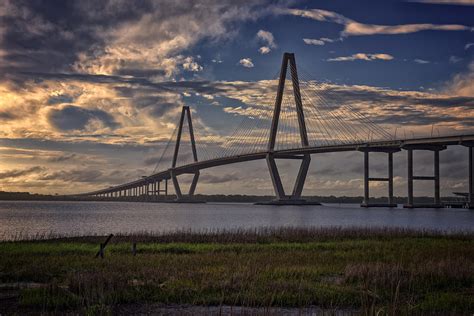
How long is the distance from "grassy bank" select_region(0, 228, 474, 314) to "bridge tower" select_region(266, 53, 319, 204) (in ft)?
197

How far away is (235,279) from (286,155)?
248 ft

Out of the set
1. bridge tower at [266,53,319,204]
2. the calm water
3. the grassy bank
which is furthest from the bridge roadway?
the grassy bank

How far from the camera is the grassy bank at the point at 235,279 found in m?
13.1

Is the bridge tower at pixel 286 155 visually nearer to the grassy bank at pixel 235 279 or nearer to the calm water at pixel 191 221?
the calm water at pixel 191 221

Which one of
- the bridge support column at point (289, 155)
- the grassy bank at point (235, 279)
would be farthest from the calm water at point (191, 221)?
the grassy bank at point (235, 279)

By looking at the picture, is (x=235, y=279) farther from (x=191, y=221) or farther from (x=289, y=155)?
(x=289, y=155)

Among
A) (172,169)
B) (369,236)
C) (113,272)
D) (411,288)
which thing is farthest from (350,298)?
(172,169)

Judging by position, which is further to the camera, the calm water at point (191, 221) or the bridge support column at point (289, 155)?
the bridge support column at point (289, 155)

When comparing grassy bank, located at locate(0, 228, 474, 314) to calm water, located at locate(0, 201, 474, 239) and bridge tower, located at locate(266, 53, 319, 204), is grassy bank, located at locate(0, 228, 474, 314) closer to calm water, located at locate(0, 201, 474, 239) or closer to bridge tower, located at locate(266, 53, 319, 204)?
calm water, located at locate(0, 201, 474, 239)

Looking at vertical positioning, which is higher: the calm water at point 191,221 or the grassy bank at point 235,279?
the grassy bank at point 235,279

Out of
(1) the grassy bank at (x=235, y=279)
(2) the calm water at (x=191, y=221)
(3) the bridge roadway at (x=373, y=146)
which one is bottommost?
(2) the calm water at (x=191, y=221)

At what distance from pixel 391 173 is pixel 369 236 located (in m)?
69.8

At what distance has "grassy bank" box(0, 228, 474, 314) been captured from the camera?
1305cm

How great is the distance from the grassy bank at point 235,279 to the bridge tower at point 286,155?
59.9 meters
